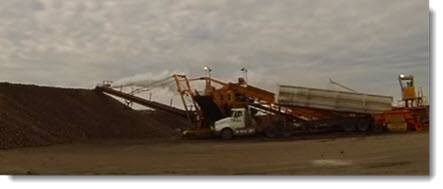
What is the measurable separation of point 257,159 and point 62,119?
336 cm

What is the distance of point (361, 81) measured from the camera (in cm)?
404

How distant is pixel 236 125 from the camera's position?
6637mm

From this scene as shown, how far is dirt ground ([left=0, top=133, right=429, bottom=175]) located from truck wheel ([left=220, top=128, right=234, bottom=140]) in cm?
83

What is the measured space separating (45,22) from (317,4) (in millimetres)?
1909

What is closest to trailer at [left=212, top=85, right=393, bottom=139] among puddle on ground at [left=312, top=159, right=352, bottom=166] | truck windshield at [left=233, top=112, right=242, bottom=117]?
truck windshield at [left=233, top=112, right=242, bottom=117]

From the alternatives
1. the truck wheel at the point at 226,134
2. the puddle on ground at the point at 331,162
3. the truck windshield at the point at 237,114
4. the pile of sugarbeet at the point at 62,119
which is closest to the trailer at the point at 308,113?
the truck wheel at the point at 226,134

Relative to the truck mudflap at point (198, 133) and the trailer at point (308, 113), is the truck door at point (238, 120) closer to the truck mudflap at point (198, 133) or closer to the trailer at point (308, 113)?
the trailer at point (308, 113)

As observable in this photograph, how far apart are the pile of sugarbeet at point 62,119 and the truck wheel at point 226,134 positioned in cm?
49

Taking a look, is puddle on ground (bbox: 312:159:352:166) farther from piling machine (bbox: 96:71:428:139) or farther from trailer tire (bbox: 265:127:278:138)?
trailer tire (bbox: 265:127:278:138)

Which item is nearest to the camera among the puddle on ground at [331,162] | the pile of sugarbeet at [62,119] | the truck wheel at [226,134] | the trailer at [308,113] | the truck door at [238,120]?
the puddle on ground at [331,162]

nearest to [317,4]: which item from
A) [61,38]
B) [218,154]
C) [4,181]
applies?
[218,154]

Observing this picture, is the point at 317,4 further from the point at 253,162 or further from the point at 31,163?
the point at 31,163

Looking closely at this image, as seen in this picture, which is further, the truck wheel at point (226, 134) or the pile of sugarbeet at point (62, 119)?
the truck wheel at point (226, 134)

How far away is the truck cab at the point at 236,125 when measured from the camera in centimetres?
636
